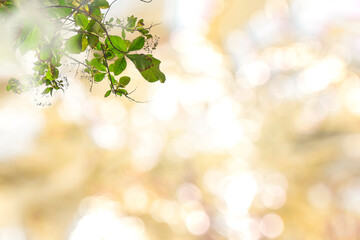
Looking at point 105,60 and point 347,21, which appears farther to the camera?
point 347,21

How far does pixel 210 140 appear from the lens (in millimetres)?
820

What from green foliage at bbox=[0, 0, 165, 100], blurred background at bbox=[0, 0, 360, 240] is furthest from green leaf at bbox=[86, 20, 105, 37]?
blurred background at bbox=[0, 0, 360, 240]

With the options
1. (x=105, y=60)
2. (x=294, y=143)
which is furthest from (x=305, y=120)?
(x=105, y=60)

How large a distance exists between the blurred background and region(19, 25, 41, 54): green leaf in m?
0.47

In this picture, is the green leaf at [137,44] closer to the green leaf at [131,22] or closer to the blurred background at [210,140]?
the green leaf at [131,22]

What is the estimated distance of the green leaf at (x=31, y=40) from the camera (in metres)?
0.11

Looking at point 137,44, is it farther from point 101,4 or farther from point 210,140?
point 210,140

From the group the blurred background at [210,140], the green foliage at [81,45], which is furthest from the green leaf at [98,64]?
the blurred background at [210,140]

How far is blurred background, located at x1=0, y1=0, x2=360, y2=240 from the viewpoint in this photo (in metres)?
0.66

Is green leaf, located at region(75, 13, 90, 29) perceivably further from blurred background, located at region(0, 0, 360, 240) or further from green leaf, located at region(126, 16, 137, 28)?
blurred background, located at region(0, 0, 360, 240)

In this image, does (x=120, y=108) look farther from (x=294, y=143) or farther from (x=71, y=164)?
(x=294, y=143)

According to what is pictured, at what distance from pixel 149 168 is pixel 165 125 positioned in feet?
0.34

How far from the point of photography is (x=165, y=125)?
2.66ft

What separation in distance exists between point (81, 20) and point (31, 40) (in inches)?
0.7
